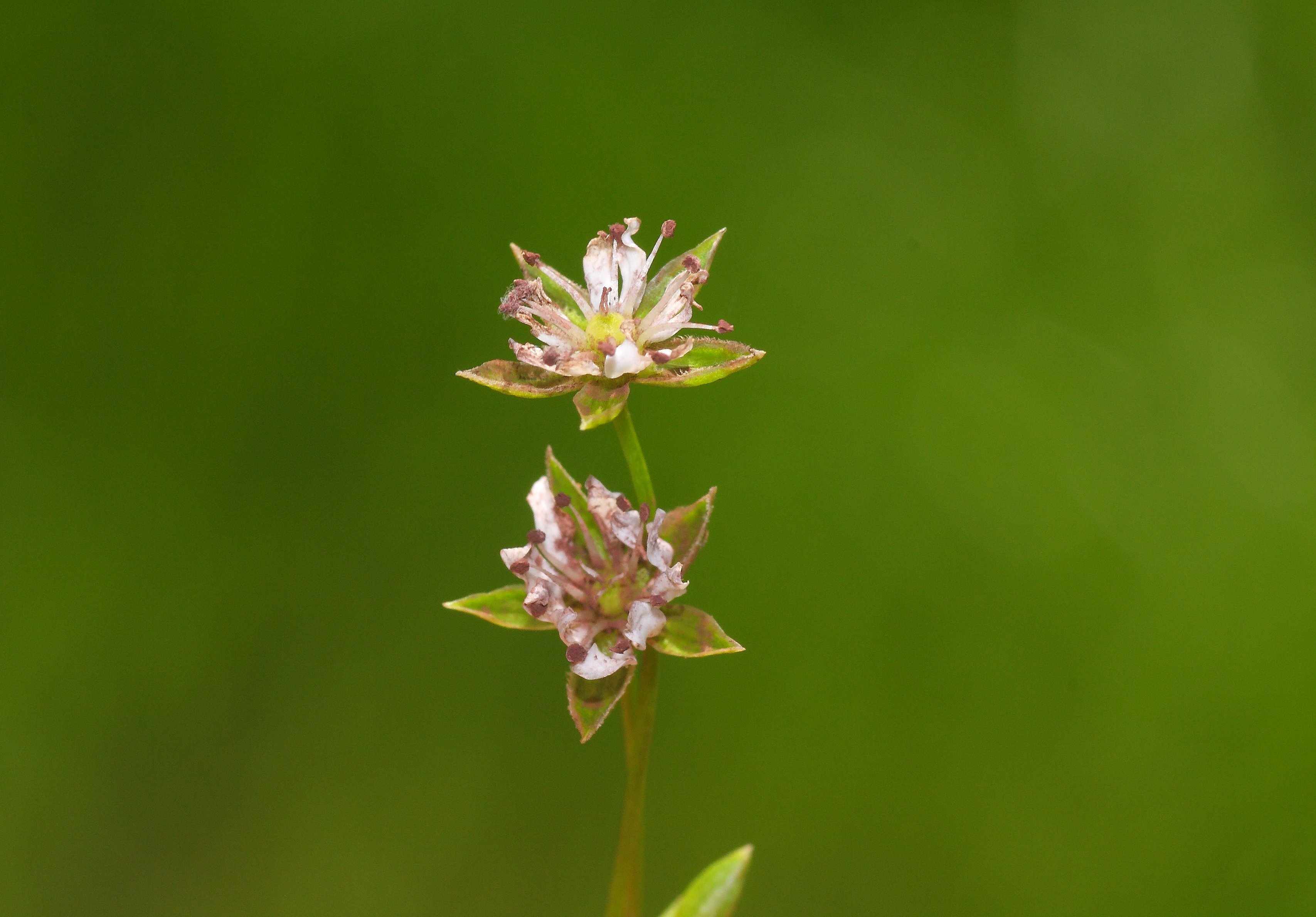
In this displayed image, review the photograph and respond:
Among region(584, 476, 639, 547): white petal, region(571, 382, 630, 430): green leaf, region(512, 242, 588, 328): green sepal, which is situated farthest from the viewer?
region(512, 242, 588, 328): green sepal

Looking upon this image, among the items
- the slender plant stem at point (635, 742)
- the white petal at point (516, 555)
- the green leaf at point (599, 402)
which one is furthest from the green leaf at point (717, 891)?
the green leaf at point (599, 402)

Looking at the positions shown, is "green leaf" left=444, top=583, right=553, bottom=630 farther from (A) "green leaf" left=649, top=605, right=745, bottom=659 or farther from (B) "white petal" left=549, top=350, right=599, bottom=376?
(B) "white petal" left=549, top=350, right=599, bottom=376

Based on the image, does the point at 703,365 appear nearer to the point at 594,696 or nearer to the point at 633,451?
the point at 633,451

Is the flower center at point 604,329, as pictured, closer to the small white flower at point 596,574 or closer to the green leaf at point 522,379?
the green leaf at point 522,379

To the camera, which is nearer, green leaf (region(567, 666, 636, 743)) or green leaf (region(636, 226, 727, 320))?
green leaf (region(567, 666, 636, 743))

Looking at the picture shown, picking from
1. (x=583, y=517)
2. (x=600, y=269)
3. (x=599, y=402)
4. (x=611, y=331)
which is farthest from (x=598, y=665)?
(x=600, y=269)

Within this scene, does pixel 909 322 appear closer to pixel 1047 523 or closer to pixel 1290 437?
pixel 1047 523

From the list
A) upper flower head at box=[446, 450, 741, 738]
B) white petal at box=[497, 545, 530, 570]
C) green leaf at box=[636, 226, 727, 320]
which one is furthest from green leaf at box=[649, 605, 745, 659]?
green leaf at box=[636, 226, 727, 320]
